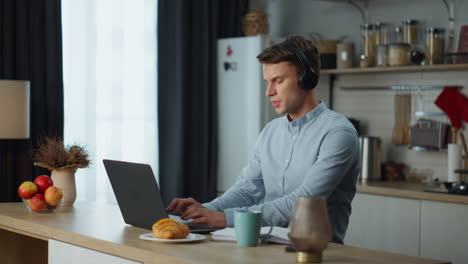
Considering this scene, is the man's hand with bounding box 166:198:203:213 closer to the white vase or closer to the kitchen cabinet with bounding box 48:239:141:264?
the kitchen cabinet with bounding box 48:239:141:264

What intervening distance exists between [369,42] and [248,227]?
Result: 3023 millimetres

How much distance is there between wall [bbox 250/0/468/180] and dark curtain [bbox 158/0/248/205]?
54 centimetres

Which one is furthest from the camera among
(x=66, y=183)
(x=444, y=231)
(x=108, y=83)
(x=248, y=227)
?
(x=108, y=83)

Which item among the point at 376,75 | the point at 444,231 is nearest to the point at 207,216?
the point at 444,231

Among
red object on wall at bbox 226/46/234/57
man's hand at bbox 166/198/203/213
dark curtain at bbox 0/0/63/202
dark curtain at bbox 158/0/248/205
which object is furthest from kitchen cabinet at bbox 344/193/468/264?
dark curtain at bbox 0/0/63/202

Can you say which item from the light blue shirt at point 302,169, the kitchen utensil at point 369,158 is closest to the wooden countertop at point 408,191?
the kitchen utensil at point 369,158

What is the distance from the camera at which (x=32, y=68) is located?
4.38 metres

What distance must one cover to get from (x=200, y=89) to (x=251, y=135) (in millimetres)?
599

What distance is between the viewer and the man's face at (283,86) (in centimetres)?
246

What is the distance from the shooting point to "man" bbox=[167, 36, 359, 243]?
7.51 feet

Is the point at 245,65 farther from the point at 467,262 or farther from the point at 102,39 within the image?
the point at 467,262

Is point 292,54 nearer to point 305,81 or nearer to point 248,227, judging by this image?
point 305,81

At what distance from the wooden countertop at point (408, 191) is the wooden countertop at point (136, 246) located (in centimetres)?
188

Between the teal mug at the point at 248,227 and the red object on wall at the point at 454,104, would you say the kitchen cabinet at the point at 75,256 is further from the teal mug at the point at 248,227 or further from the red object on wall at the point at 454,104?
the red object on wall at the point at 454,104
